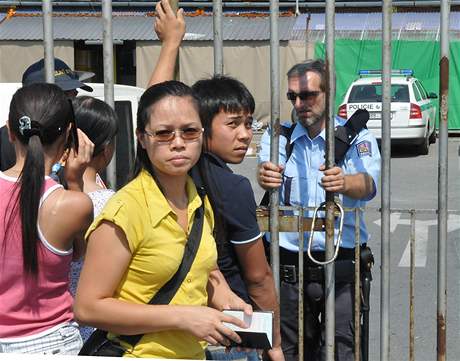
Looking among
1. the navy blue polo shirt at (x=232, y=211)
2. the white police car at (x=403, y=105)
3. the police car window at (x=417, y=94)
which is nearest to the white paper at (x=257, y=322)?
the navy blue polo shirt at (x=232, y=211)

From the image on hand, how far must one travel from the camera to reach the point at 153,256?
2.58m

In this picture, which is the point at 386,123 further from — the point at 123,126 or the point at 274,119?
the point at 123,126

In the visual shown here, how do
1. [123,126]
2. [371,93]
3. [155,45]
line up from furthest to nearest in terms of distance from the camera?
[155,45]
[371,93]
[123,126]

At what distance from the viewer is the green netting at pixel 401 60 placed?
854 inches

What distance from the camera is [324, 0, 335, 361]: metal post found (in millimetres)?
3477

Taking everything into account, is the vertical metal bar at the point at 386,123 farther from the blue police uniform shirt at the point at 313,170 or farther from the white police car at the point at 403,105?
the white police car at the point at 403,105

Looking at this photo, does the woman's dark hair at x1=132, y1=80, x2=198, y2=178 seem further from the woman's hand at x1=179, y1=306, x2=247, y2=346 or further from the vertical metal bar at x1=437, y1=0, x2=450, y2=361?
the vertical metal bar at x1=437, y1=0, x2=450, y2=361

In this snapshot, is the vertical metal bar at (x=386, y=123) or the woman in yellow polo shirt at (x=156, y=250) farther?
the vertical metal bar at (x=386, y=123)

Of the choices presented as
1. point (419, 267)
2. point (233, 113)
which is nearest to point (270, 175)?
point (233, 113)

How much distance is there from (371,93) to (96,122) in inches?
606

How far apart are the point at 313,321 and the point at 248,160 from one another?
47.3 ft

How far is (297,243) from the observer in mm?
4066

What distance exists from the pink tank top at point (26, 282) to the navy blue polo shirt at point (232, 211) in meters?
0.57

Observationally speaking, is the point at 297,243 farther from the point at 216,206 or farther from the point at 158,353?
the point at 158,353
